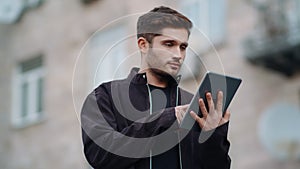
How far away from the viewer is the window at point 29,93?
1906 centimetres

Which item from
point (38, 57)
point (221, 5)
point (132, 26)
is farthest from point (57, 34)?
point (221, 5)

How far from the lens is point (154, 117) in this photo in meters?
3.63

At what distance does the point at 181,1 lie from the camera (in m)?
15.9

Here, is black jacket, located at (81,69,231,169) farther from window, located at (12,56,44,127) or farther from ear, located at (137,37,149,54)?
window, located at (12,56,44,127)

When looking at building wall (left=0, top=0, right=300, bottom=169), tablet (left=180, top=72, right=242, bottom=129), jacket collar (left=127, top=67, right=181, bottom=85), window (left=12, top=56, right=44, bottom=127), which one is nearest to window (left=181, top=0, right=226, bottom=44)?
building wall (left=0, top=0, right=300, bottom=169)

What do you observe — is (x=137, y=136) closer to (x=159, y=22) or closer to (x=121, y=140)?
(x=121, y=140)

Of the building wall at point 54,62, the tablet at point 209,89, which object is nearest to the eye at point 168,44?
the tablet at point 209,89

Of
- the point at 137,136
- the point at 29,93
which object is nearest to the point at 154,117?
the point at 137,136

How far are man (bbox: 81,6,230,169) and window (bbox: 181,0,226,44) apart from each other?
11.5m

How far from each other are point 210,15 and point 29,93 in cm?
496

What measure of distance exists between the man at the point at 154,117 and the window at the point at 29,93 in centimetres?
1520

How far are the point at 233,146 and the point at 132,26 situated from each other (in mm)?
2710

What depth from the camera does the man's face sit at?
3713 mm

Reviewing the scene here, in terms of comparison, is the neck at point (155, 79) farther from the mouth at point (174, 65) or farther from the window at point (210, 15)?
the window at point (210, 15)
